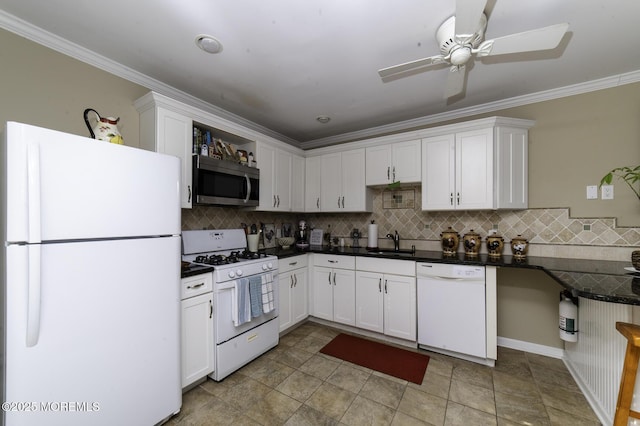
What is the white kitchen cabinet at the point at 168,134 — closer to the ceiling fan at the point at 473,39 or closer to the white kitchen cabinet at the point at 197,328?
the white kitchen cabinet at the point at 197,328

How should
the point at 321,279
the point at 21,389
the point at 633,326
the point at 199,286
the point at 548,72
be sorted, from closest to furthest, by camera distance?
the point at 21,389
the point at 633,326
the point at 199,286
the point at 548,72
the point at 321,279

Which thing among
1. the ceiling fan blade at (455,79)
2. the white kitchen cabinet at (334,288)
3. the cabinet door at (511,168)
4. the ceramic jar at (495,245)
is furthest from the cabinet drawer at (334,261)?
the ceiling fan blade at (455,79)

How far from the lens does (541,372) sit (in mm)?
2271

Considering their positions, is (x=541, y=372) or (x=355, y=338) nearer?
(x=541, y=372)

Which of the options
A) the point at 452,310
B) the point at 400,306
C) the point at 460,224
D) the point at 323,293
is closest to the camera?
the point at 452,310

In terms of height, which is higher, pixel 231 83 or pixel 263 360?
pixel 231 83

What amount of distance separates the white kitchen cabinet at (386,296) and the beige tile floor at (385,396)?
0.43 metres

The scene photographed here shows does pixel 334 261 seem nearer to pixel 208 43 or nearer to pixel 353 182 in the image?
pixel 353 182

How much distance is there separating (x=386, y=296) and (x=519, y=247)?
1.40 meters

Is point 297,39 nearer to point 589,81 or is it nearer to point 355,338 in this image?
point 589,81

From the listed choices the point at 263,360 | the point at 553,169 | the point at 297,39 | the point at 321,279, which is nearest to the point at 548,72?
the point at 553,169

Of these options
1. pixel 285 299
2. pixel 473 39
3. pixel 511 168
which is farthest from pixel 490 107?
pixel 285 299

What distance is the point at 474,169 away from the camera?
2.66m

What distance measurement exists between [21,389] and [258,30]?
2.27 m
